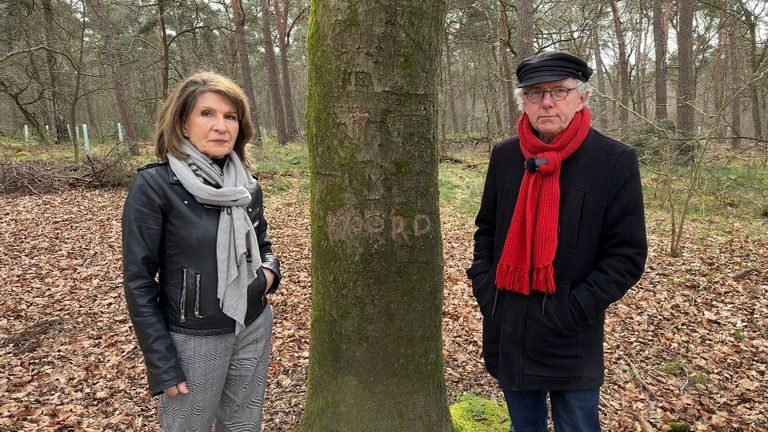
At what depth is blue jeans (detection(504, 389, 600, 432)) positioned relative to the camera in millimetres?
2043

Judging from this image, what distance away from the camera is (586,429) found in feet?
6.68

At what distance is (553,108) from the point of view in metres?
1.95

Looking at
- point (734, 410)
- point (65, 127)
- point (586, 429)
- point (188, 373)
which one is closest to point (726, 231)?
point (734, 410)

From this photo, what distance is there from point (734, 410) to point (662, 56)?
16.1 metres

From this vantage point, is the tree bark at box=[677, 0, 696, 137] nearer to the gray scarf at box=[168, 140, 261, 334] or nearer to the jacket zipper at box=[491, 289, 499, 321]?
the jacket zipper at box=[491, 289, 499, 321]

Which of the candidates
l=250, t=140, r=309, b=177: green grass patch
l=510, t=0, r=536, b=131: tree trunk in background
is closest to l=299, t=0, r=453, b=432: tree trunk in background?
l=510, t=0, r=536, b=131: tree trunk in background

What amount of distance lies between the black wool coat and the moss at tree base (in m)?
0.75

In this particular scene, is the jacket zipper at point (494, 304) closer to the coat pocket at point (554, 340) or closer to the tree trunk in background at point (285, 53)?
the coat pocket at point (554, 340)

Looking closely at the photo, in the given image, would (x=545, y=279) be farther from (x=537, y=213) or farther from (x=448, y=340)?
(x=448, y=340)

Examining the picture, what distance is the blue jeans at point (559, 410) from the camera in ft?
6.70

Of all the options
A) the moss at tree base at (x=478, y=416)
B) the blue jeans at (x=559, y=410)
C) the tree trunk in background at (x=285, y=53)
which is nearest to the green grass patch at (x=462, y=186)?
the moss at tree base at (x=478, y=416)

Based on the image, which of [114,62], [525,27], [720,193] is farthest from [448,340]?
[114,62]

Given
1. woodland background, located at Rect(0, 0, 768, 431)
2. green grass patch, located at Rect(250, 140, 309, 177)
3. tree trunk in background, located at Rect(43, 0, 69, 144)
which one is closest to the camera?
woodland background, located at Rect(0, 0, 768, 431)

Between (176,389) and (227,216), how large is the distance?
74 centimetres
